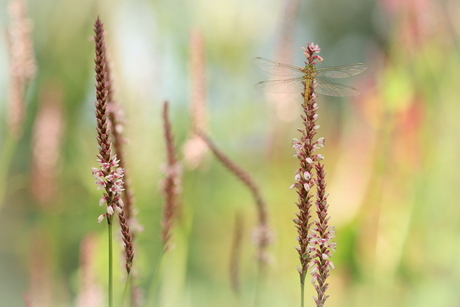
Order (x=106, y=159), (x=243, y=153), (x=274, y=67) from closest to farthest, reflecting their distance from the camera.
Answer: (x=106, y=159) < (x=274, y=67) < (x=243, y=153)

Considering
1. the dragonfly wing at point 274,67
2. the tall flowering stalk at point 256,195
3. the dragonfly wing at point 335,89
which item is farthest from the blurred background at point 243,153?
the tall flowering stalk at point 256,195

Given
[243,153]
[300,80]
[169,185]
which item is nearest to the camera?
[169,185]

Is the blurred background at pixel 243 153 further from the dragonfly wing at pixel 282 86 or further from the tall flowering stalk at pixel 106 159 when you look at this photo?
the tall flowering stalk at pixel 106 159

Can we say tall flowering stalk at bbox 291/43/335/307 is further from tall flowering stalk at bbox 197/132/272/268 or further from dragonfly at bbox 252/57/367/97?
dragonfly at bbox 252/57/367/97

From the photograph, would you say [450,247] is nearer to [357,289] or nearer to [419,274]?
[419,274]

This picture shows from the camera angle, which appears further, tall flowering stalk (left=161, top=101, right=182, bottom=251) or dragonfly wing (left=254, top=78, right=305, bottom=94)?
dragonfly wing (left=254, top=78, right=305, bottom=94)

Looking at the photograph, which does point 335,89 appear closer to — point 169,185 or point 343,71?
point 343,71

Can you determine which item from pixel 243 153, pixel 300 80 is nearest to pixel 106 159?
pixel 300 80

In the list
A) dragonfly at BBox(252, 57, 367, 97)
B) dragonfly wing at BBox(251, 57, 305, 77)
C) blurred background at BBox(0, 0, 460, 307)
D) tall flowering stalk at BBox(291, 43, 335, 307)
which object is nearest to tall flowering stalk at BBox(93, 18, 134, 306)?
tall flowering stalk at BBox(291, 43, 335, 307)
